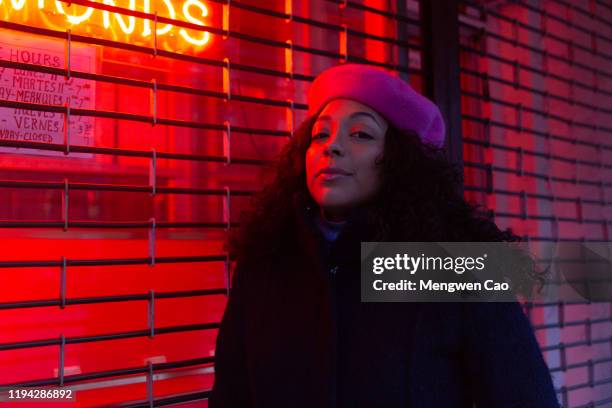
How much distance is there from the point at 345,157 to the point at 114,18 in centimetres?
88

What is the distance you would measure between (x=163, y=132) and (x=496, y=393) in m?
1.47

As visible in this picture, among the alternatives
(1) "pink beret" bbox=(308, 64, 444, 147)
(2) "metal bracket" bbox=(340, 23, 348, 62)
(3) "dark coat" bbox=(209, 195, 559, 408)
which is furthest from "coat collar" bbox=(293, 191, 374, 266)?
(2) "metal bracket" bbox=(340, 23, 348, 62)

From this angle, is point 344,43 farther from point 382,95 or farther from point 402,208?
Result: point 402,208

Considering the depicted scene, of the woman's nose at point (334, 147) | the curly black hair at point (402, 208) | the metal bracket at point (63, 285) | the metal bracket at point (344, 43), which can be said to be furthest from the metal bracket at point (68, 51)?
the metal bracket at point (344, 43)

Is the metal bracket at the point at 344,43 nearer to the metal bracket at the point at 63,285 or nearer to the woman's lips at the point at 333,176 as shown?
the woman's lips at the point at 333,176

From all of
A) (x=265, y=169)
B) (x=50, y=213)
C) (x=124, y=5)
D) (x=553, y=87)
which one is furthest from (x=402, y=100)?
(x=553, y=87)

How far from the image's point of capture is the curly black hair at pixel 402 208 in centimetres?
124

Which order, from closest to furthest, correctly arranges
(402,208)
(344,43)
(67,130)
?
(402,208) → (67,130) → (344,43)

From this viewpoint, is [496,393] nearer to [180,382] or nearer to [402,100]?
[402,100]

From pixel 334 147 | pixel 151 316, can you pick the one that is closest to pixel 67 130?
pixel 151 316

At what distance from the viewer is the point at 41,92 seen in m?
1.39

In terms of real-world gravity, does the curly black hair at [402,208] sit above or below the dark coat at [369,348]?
above

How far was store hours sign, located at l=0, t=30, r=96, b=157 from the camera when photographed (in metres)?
1.35

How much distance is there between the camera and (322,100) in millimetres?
1345
